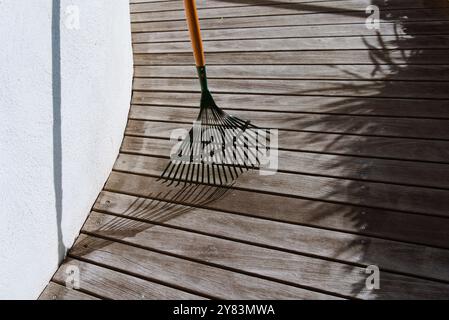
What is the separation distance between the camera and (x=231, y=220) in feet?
5.57

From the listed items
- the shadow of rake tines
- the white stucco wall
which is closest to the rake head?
the shadow of rake tines

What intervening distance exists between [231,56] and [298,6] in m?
0.64

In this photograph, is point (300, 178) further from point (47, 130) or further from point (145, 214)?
point (47, 130)

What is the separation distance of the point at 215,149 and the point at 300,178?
1.45 feet

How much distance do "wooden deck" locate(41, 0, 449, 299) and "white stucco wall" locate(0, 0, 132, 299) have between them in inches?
5.6

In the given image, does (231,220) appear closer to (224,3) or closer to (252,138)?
(252,138)

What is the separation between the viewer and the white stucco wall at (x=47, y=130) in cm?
133

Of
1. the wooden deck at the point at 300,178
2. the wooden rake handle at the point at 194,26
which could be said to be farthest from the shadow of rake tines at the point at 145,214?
→ the wooden rake handle at the point at 194,26

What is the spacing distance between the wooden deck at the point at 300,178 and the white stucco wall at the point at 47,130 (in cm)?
14

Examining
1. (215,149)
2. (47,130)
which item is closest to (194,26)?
(215,149)

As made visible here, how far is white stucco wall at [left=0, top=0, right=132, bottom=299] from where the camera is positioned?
1.33 m

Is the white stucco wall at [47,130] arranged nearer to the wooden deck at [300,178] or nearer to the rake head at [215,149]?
the wooden deck at [300,178]

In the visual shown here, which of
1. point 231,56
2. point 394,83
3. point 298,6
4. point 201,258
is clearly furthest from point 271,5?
point 201,258

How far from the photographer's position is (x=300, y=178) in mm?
1797
